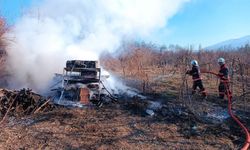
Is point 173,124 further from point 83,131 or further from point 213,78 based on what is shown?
point 213,78

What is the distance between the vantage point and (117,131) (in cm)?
849

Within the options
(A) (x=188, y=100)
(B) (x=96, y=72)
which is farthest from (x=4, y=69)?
(A) (x=188, y=100)

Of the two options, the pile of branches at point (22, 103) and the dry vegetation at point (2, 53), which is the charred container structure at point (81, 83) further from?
the dry vegetation at point (2, 53)

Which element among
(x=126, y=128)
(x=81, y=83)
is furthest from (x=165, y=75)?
(x=126, y=128)

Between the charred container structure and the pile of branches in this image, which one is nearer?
the pile of branches

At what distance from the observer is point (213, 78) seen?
21.2 m

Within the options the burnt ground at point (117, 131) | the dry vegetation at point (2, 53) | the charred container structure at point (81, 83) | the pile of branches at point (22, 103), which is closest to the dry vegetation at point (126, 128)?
the burnt ground at point (117, 131)

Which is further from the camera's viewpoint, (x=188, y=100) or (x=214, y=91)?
(x=214, y=91)

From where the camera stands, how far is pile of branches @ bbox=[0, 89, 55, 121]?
33.5 feet

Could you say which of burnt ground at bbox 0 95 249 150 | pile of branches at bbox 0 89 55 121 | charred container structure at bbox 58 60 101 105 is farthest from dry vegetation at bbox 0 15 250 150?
charred container structure at bbox 58 60 101 105

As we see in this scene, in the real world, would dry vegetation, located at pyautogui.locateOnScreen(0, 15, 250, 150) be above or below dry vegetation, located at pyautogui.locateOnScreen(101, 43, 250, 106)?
below

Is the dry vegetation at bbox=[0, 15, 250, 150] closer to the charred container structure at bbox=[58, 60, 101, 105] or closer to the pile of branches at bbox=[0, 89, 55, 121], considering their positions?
the pile of branches at bbox=[0, 89, 55, 121]

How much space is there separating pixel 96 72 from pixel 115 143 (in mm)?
5464

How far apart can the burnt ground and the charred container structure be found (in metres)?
1.23
